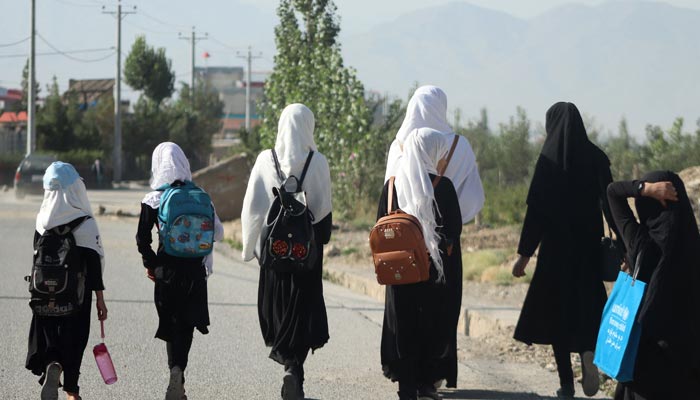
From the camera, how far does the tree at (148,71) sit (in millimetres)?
62513

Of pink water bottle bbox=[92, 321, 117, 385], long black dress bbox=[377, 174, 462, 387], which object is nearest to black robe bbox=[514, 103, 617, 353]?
long black dress bbox=[377, 174, 462, 387]

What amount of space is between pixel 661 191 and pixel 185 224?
2.71m

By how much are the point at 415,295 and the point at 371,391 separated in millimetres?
982

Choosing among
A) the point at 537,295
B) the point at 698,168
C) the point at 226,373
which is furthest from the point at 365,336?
the point at 698,168

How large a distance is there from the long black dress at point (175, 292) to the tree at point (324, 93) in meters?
14.4

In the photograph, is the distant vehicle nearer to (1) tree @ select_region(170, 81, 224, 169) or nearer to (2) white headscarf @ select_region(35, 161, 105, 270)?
(1) tree @ select_region(170, 81, 224, 169)

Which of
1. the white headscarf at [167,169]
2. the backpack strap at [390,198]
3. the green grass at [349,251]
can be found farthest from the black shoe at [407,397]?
the green grass at [349,251]

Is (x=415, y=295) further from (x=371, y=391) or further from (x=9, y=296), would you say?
(x=9, y=296)

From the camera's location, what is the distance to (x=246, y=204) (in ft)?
23.5

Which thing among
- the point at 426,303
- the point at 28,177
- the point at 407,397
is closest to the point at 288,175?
the point at 426,303

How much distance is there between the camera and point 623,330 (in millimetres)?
5227

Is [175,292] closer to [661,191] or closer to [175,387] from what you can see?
[175,387]

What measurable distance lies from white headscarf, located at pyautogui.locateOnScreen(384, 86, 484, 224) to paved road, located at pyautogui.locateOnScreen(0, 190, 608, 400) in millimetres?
1264

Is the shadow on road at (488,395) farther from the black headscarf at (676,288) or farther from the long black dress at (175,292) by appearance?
the black headscarf at (676,288)
